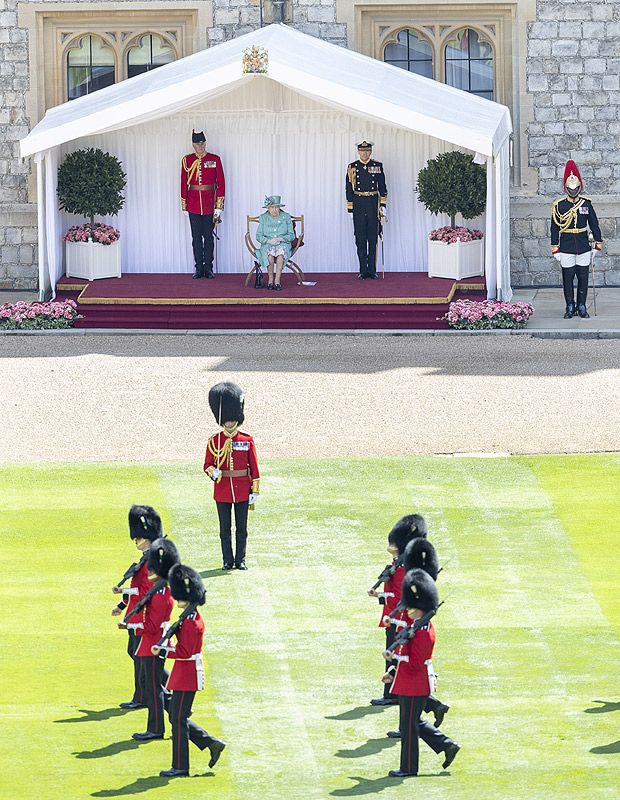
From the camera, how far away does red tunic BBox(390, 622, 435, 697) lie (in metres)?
9.63

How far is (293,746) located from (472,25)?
19.7 meters

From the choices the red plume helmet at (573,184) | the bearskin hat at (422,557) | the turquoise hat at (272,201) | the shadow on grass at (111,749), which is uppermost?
the red plume helmet at (573,184)

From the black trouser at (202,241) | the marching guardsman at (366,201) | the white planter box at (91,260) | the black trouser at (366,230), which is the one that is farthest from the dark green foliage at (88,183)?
the black trouser at (366,230)

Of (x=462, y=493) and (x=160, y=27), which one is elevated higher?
(x=160, y=27)

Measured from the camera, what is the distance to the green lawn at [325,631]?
973 centimetres

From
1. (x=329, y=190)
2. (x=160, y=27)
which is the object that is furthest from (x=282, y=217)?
(x=160, y=27)

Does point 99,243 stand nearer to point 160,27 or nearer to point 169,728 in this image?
point 160,27

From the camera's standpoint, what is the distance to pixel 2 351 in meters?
22.7

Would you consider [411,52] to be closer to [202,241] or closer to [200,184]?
[200,184]

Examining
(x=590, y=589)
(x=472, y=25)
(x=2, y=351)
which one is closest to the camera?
(x=590, y=589)

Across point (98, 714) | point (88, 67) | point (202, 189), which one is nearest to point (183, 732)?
point (98, 714)

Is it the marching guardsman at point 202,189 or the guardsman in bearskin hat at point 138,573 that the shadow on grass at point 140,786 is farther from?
the marching guardsman at point 202,189

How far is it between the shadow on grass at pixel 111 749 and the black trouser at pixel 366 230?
16918 mm

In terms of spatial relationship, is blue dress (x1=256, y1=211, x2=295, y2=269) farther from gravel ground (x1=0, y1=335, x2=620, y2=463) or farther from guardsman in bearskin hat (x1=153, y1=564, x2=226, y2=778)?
guardsman in bearskin hat (x1=153, y1=564, x2=226, y2=778)
